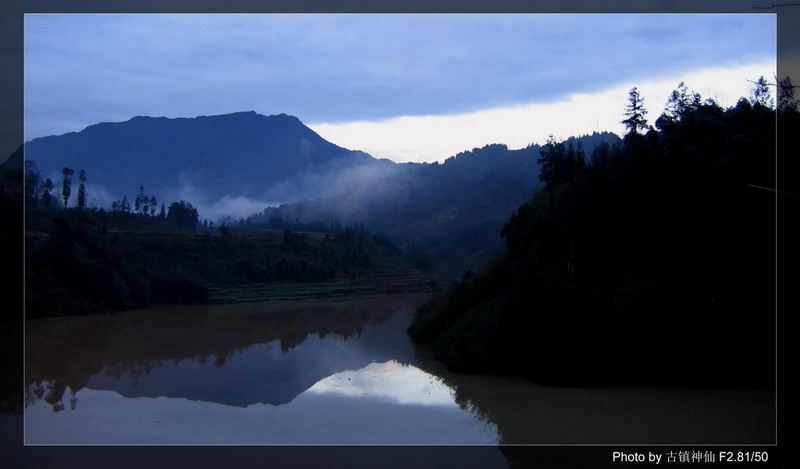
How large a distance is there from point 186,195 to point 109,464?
230 ft

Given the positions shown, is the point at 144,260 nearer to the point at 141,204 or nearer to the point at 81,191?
the point at 81,191

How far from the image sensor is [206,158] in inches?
3027

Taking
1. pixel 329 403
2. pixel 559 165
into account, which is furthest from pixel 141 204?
pixel 329 403

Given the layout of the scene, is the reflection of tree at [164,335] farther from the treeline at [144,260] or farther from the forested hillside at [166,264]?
the forested hillside at [166,264]

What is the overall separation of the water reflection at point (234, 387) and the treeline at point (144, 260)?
157 inches

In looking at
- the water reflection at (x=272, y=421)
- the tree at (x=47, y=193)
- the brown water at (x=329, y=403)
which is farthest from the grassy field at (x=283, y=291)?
the water reflection at (x=272, y=421)

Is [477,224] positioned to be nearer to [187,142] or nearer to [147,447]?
[187,142]

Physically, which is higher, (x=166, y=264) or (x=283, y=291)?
(x=166, y=264)

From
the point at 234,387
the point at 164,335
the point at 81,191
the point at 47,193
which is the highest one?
the point at 81,191

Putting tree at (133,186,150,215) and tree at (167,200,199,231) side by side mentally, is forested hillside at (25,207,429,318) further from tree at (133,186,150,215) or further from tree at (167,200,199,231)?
tree at (133,186,150,215)

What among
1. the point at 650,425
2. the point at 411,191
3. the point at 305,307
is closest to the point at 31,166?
the point at 305,307

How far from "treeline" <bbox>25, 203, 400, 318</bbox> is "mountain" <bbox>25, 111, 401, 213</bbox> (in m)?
16.7

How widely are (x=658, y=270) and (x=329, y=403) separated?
6.67 meters

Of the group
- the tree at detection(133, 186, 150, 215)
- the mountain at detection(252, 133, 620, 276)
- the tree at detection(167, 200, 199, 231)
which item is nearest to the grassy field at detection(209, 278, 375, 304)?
the mountain at detection(252, 133, 620, 276)
